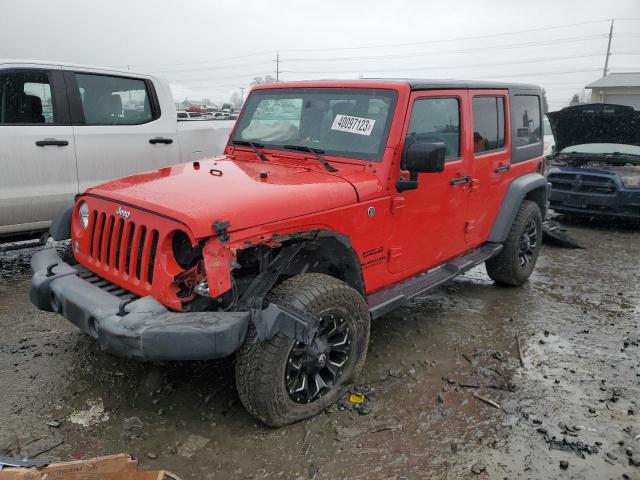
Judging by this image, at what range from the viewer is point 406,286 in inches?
149

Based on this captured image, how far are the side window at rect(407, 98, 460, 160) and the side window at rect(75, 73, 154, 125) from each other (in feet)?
10.9

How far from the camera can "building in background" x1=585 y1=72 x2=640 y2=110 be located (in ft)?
102

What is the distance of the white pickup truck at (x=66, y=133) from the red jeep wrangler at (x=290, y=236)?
1.70 m

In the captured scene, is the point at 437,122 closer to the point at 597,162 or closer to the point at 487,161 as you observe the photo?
the point at 487,161

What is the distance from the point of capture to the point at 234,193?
9.25 ft

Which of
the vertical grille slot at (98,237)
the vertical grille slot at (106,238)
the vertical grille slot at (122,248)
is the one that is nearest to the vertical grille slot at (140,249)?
the vertical grille slot at (122,248)

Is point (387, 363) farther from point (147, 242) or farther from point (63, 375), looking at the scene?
point (63, 375)

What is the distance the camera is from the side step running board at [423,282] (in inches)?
137

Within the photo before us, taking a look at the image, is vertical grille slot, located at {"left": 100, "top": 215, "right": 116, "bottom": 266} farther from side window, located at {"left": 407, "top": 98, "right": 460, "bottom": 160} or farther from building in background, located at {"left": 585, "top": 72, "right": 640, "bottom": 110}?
building in background, located at {"left": 585, "top": 72, "right": 640, "bottom": 110}

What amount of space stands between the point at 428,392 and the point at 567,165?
6.45 metres

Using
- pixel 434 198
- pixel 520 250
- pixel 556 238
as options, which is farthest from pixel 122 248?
pixel 556 238

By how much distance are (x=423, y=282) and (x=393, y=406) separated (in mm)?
1071

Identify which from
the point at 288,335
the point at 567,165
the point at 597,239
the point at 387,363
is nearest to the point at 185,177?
the point at 288,335

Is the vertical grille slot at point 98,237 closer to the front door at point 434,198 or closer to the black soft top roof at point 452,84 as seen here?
the front door at point 434,198
